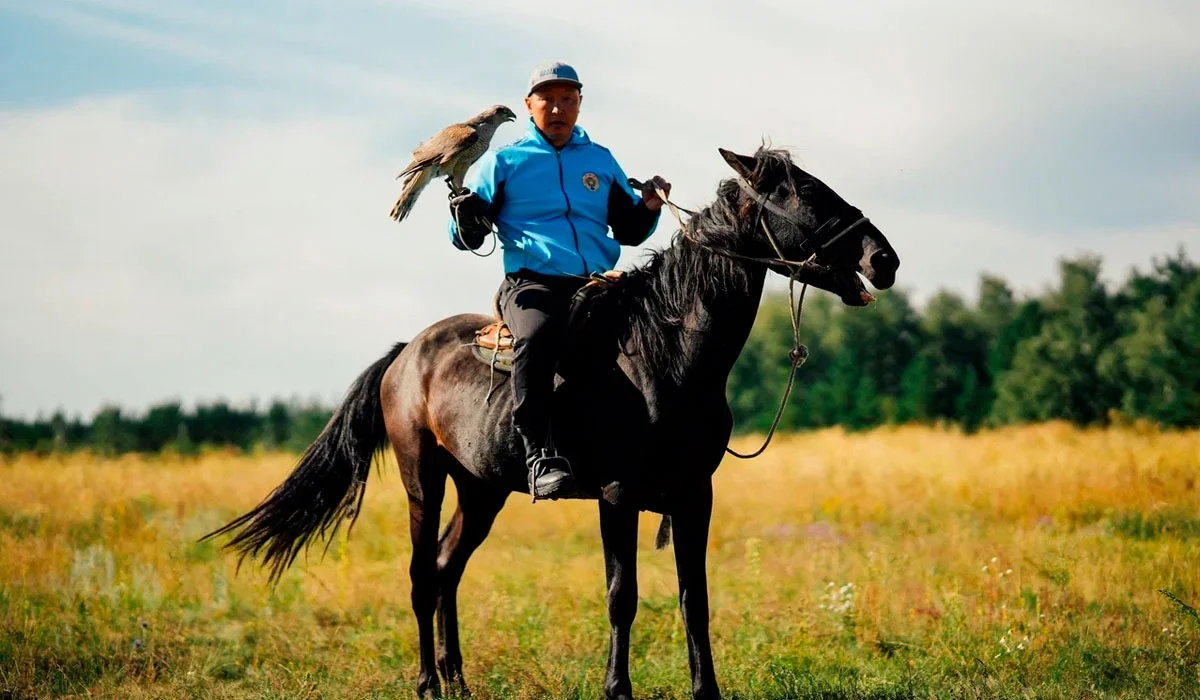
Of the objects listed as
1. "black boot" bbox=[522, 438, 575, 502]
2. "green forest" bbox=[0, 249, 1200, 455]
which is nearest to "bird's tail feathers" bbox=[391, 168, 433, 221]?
"black boot" bbox=[522, 438, 575, 502]

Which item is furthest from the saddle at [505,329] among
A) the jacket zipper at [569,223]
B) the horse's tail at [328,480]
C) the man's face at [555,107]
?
the horse's tail at [328,480]

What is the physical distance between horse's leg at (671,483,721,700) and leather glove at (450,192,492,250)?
72.4 inches

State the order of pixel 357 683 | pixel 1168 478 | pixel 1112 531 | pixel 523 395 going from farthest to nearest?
pixel 1168 478 → pixel 1112 531 → pixel 357 683 → pixel 523 395

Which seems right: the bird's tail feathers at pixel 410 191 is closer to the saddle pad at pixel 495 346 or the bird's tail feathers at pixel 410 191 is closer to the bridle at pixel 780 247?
the saddle pad at pixel 495 346

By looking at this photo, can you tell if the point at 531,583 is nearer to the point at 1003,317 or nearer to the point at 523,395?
the point at 523,395

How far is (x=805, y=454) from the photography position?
28.8 m

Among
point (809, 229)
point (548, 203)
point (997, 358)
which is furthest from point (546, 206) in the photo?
point (997, 358)

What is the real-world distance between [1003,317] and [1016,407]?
17579 millimetres

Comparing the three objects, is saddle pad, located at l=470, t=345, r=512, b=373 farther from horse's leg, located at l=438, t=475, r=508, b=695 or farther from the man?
horse's leg, located at l=438, t=475, r=508, b=695

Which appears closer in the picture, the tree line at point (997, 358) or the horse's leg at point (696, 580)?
the horse's leg at point (696, 580)

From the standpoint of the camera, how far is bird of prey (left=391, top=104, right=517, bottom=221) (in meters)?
6.39

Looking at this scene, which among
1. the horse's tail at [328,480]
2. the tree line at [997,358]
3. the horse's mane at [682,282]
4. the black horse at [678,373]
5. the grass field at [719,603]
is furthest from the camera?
Answer: the tree line at [997,358]

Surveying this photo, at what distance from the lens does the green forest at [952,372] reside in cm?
3988

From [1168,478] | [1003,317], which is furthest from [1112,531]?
[1003,317]
